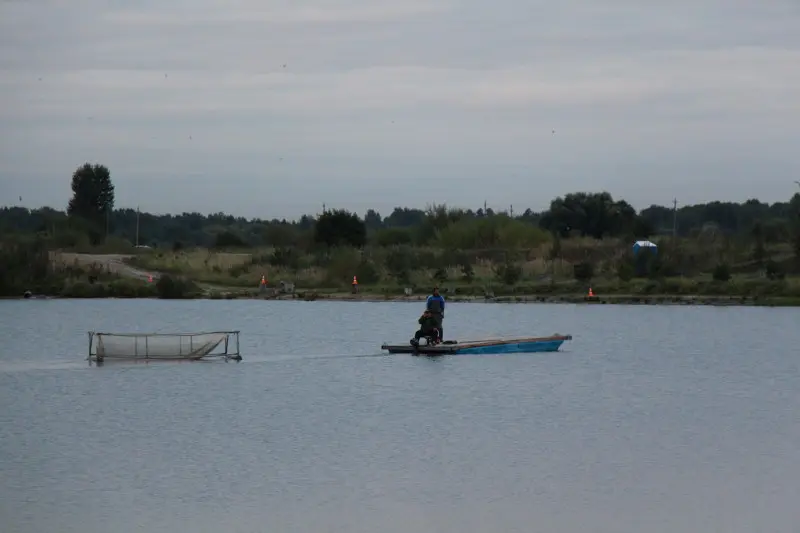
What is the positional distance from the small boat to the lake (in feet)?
1.78

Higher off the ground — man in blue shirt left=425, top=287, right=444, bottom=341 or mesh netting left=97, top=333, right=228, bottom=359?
man in blue shirt left=425, top=287, right=444, bottom=341

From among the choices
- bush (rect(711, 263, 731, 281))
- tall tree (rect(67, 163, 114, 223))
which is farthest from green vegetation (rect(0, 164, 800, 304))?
tall tree (rect(67, 163, 114, 223))

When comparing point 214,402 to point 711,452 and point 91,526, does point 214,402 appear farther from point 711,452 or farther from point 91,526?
point 91,526

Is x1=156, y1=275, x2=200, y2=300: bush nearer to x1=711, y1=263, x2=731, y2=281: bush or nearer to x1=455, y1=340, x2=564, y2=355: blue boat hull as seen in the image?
x1=711, y1=263, x2=731, y2=281: bush

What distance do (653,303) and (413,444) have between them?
45.2 meters

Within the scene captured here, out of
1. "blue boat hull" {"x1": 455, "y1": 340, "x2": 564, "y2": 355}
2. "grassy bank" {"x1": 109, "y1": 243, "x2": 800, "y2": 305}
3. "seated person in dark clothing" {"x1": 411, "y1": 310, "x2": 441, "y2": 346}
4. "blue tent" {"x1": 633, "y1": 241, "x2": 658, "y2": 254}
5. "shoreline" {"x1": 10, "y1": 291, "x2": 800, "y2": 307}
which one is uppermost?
"blue tent" {"x1": 633, "y1": 241, "x2": 658, "y2": 254}

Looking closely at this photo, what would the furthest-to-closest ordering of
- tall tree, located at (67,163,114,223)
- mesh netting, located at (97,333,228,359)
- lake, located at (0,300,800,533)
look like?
tall tree, located at (67,163,114,223)
mesh netting, located at (97,333,228,359)
lake, located at (0,300,800,533)

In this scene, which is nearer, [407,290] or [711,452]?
[711,452]

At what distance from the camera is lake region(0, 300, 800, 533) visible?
19.8m

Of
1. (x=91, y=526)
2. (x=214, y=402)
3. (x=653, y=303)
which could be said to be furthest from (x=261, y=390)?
(x=653, y=303)

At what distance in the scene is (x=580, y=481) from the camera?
73.5 feet

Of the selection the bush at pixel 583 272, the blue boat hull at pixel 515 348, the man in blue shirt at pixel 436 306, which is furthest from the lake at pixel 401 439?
the bush at pixel 583 272

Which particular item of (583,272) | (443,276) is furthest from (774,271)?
(443,276)

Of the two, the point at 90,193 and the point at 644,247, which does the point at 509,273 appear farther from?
the point at 90,193
